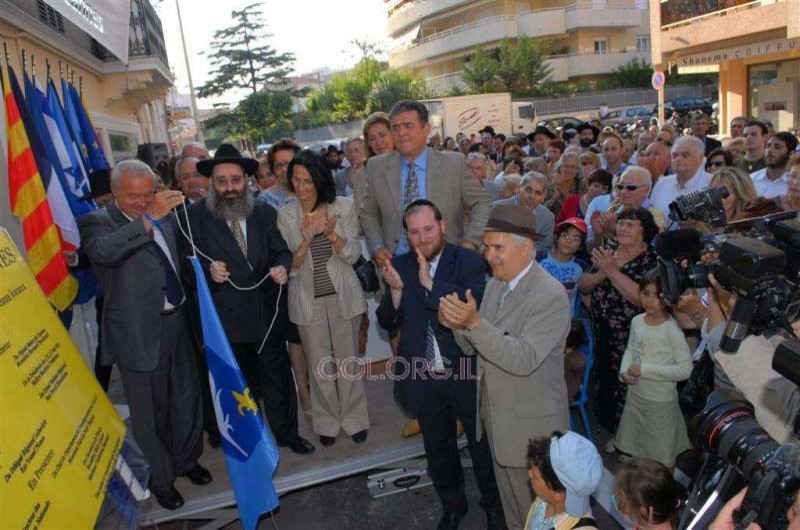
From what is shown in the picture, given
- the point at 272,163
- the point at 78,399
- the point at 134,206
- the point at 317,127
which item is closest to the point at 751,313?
the point at 78,399

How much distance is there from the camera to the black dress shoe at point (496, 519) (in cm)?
319

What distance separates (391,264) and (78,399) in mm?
1625

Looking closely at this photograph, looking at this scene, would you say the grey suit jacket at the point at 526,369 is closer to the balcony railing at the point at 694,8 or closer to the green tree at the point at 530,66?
the balcony railing at the point at 694,8

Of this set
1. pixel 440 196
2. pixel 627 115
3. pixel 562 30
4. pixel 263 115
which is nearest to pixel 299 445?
pixel 440 196

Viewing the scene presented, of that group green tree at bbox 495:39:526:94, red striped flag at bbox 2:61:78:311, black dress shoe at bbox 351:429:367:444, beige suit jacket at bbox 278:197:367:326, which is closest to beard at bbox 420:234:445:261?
beige suit jacket at bbox 278:197:367:326

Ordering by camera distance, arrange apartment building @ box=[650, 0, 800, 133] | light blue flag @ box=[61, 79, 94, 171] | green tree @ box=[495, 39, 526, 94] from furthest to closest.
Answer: green tree @ box=[495, 39, 526, 94], apartment building @ box=[650, 0, 800, 133], light blue flag @ box=[61, 79, 94, 171]

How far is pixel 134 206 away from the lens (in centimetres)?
345

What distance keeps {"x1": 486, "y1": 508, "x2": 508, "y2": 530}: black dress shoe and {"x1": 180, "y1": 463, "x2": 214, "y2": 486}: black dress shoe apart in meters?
1.81

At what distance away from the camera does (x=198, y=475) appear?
3734 mm

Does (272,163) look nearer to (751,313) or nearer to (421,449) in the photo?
(421,449)

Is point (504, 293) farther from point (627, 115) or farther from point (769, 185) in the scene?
point (627, 115)

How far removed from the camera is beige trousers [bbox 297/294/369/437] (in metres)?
3.84

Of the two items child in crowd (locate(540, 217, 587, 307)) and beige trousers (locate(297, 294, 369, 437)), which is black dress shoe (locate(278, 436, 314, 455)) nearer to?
beige trousers (locate(297, 294, 369, 437))

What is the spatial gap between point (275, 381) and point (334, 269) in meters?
0.87
